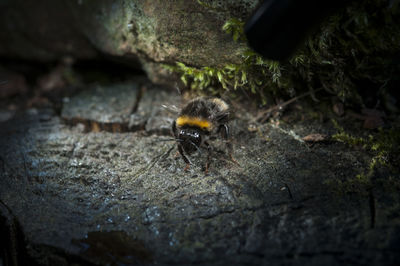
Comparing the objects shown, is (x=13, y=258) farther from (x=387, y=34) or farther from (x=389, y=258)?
(x=387, y=34)

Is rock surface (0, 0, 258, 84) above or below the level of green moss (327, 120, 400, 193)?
above

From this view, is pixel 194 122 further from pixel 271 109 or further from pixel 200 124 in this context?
pixel 271 109

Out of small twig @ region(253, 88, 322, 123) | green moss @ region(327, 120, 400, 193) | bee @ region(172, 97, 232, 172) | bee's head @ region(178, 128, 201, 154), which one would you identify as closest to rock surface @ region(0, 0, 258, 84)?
bee @ region(172, 97, 232, 172)

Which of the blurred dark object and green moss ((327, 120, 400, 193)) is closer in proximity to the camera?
the blurred dark object

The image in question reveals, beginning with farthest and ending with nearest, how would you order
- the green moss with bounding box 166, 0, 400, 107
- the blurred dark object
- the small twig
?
the small twig < the green moss with bounding box 166, 0, 400, 107 < the blurred dark object

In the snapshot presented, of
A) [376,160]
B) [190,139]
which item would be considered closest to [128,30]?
[190,139]

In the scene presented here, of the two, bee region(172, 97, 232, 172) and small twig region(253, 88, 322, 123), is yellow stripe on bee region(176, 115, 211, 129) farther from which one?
small twig region(253, 88, 322, 123)

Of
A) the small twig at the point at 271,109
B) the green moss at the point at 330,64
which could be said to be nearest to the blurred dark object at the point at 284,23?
the green moss at the point at 330,64
